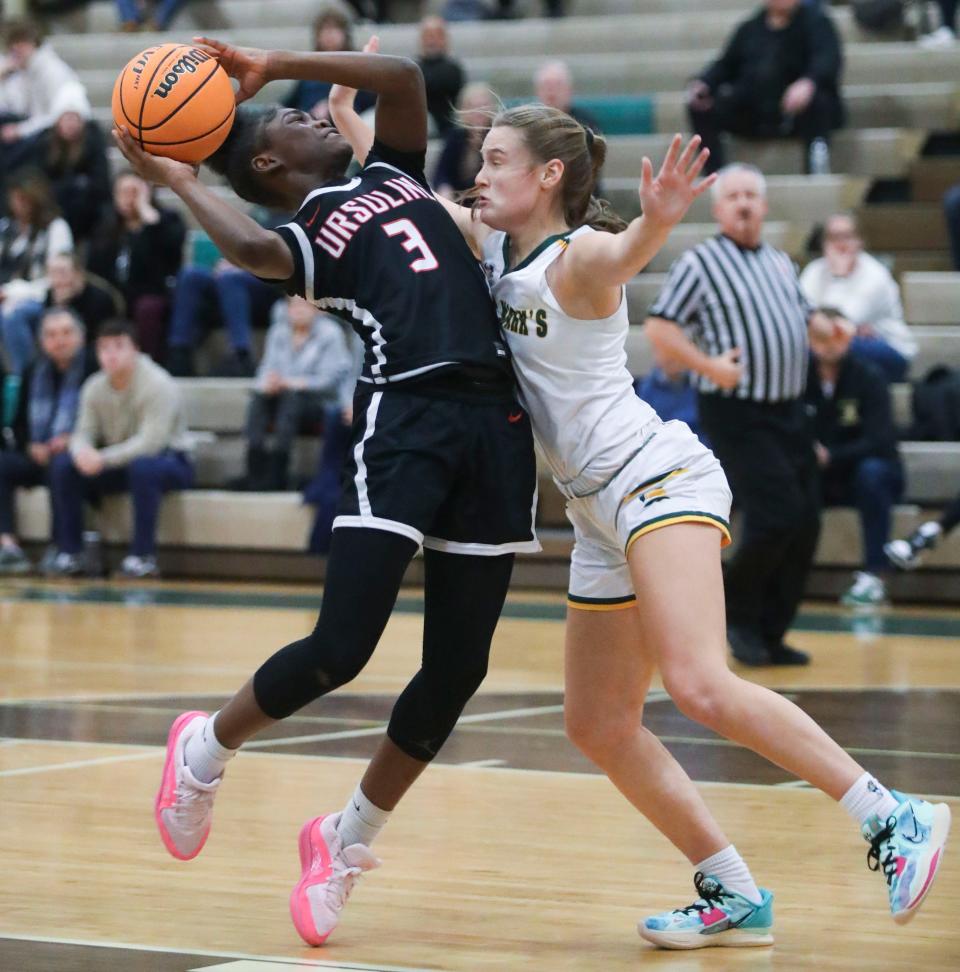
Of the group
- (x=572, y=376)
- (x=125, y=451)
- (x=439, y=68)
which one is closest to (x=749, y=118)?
(x=439, y=68)

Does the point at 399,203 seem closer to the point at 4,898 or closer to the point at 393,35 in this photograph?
the point at 4,898

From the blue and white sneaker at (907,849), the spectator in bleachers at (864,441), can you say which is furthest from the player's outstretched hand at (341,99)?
the spectator in bleachers at (864,441)

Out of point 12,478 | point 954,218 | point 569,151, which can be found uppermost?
point 569,151

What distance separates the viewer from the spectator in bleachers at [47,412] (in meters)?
11.9

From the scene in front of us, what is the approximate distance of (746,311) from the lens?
7352 mm

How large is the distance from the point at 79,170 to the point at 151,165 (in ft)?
34.6

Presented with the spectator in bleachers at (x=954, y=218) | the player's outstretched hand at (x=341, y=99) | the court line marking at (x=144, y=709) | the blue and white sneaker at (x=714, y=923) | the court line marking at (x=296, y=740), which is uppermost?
the player's outstretched hand at (x=341, y=99)

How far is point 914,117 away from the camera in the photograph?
12.8 m

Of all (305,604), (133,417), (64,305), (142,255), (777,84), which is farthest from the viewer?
(142,255)

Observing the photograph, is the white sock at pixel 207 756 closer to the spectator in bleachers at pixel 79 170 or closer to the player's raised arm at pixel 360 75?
the player's raised arm at pixel 360 75

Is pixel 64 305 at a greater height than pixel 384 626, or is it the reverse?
pixel 384 626

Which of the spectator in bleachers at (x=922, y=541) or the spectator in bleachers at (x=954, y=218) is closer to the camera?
the spectator in bleachers at (x=922, y=541)

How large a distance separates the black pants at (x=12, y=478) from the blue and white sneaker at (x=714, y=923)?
911 centimetres

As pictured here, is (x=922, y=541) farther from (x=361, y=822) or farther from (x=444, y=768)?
(x=361, y=822)
